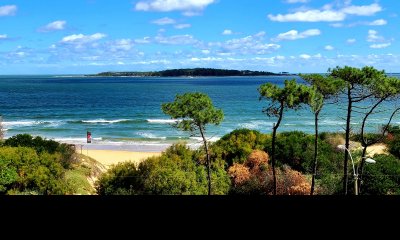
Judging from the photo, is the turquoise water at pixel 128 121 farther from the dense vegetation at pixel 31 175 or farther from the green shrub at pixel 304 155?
the dense vegetation at pixel 31 175

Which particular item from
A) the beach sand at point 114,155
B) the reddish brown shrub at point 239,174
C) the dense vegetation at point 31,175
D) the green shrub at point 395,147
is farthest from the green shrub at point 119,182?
the green shrub at point 395,147

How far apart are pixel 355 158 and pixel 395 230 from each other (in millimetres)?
14039

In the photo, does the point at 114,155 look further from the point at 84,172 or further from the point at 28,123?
the point at 28,123

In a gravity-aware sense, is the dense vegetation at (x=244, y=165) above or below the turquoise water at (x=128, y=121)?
above

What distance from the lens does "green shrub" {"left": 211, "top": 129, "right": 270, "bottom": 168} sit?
14367 mm

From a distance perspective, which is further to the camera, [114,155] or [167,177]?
[114,155]

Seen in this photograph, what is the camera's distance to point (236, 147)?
48.1 feet

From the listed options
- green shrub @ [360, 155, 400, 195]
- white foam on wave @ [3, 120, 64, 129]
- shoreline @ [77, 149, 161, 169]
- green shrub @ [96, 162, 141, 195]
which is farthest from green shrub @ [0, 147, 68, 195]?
white foam on wave @ [3, 120, 64, 129]

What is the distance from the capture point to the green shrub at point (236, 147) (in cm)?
1437

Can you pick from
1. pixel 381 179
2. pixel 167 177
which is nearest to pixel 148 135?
pixel 167 177

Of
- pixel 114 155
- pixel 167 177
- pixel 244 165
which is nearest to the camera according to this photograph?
pixel 167 177

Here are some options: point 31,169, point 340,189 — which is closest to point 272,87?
point 340,189

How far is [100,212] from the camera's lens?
1.41 meters

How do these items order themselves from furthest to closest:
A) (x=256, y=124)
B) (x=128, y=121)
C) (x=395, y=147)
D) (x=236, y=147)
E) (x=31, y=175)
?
1. (x=128, y=121)
2. (x=256, y=124)
3. (x=395, y=147)
4. (x=236, y=147)
5. (x=31, y=175)
